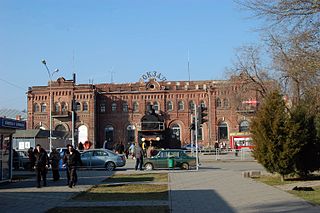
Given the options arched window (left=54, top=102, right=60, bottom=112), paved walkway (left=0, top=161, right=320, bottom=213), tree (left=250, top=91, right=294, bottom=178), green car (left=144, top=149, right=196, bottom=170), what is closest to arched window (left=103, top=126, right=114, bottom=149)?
arched window (left=54, top=102, right=60, bottom=112)

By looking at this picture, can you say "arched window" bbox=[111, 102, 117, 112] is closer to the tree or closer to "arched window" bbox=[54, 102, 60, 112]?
"arched window" bbox=[54, 102, 60, 112]

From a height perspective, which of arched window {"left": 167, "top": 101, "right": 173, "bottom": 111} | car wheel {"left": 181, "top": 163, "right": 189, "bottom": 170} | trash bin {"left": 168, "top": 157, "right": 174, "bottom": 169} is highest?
arched window {"left": 167, "top": 101, "right": 173, "bottom": 111}

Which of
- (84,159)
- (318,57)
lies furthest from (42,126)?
(318,57)

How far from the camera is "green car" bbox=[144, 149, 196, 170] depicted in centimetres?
3033

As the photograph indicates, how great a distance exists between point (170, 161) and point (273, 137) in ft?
38.1

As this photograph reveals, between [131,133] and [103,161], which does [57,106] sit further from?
[103,161]

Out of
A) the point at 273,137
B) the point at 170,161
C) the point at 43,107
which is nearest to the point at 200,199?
the point at 273,137

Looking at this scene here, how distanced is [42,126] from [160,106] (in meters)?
20.4

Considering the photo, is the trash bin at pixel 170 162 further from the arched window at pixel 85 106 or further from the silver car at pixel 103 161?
the arched window at pixel 85 106

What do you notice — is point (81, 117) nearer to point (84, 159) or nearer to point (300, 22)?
point (84, 159)

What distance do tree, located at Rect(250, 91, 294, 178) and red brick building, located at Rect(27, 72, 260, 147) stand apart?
54406mm

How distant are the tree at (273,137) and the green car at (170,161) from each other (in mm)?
10421

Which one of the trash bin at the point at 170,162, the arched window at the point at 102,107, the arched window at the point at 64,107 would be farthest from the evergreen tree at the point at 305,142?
the arched window at the point at 102,107

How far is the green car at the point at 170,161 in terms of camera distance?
3033cm
